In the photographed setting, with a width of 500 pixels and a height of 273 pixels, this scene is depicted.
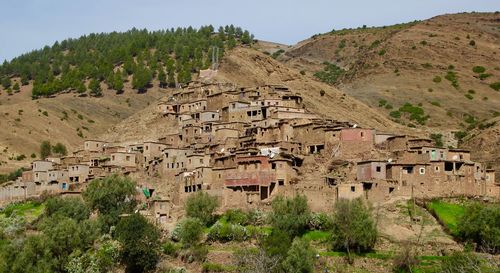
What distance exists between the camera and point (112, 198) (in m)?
53.0

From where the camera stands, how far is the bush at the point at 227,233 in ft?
150

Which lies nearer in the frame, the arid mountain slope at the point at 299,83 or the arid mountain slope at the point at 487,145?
the arid mountain slope at the point at 487,145

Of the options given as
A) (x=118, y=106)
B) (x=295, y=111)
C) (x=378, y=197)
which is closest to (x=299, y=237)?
(x=378, y=197)

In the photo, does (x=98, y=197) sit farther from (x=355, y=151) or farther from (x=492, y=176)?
(x=492, y=176)

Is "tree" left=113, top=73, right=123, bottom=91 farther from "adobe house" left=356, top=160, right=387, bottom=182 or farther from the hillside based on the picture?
"adobe house" left=356, top=160, right=387, bottom=182

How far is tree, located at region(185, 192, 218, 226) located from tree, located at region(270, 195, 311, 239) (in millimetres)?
3845

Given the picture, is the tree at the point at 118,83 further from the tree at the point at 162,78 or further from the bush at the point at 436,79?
the bush at the point at 436,79

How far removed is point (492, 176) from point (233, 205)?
16277 millimetres

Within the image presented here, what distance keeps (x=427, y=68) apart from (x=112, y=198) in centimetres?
7467

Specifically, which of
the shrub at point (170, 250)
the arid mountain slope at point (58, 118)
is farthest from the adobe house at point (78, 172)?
the arid mountain slope at point (58, 118)

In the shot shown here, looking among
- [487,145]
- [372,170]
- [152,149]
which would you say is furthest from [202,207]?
[487,145]

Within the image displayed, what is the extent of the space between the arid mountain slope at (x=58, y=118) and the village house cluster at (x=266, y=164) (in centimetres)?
2013

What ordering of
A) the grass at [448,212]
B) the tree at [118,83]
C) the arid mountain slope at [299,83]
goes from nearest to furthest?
the grass at [448,212]
the arid mountain slope at [299,83]
the tree at [118,83]

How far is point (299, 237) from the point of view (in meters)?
45.2
